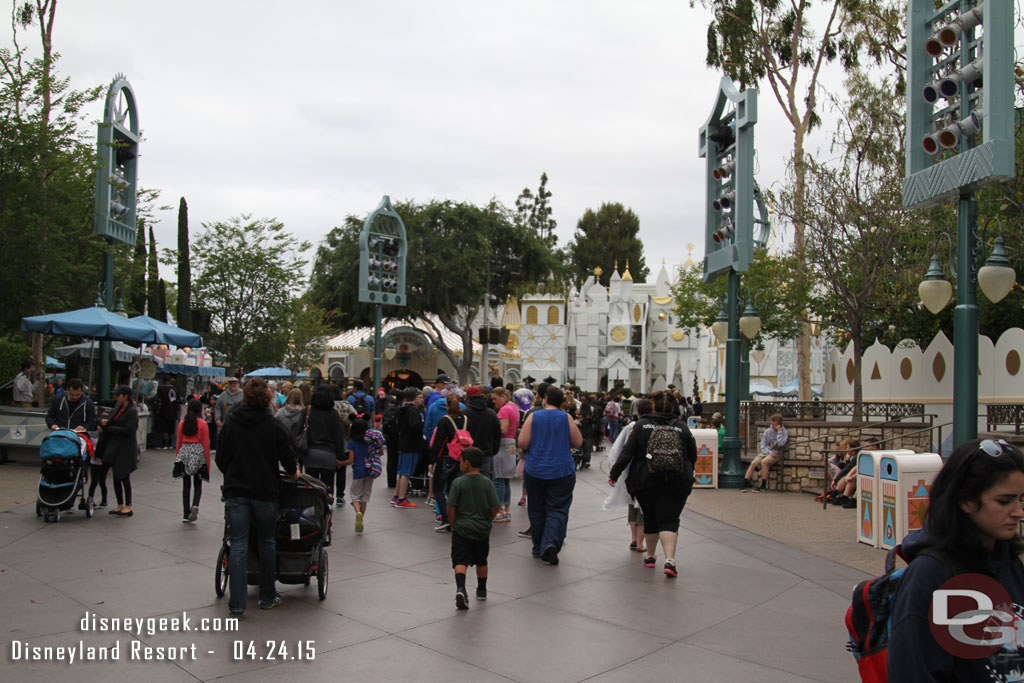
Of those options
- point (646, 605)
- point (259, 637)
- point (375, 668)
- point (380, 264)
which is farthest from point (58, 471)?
point (380, 264)

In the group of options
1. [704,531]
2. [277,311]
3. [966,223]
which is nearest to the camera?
[966,223]

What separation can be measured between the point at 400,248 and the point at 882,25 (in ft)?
55.2

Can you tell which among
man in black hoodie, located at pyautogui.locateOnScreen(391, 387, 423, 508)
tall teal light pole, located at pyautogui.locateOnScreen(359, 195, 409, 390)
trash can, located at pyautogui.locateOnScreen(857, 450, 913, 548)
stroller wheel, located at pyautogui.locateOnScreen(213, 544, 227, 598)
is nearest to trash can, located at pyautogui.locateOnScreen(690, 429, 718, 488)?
trash can, located at pyautogui.locateOnScreen(857, 450, 913, 548)

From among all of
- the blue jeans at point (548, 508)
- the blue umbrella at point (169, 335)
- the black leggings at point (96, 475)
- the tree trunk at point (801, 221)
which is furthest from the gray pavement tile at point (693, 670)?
the tree trunk at point (801, 221)

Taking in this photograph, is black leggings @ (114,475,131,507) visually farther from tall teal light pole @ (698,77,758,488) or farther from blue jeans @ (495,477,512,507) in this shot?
tall teal light pole @ (698,77,758,488)

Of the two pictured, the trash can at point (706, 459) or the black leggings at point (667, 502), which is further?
the trash can at point (706, 459)

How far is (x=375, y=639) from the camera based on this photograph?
604 cm

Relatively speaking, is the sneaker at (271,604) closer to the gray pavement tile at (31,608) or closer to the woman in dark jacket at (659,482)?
the gray pavement tile at (31,608)

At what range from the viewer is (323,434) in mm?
10008

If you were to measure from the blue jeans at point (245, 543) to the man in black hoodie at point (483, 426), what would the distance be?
4.17 metres

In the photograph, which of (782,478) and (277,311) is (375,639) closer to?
(782,478)

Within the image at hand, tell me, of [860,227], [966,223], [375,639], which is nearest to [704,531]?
[966,223]

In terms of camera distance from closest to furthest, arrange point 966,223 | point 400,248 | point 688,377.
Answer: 1. point 966,223
2. point 400,248
3. point 688,377

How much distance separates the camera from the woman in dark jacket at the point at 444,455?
10.5m
